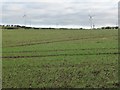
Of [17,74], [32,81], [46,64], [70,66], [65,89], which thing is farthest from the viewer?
[46,64]

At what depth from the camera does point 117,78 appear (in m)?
26.5

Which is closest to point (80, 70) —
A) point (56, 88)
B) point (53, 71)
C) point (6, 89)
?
point (53, 71)

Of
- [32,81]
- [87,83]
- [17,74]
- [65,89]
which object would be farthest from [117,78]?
[17,74]

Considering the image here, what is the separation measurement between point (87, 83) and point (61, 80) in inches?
95.6

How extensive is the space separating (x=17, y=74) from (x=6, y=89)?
4.87 metres

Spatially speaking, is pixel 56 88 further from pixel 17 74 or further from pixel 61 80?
pixel 17 74

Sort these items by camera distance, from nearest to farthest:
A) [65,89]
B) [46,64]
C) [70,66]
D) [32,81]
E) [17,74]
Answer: [65,89]
[32,81]
[17,74]
[70,66]
[46,64]

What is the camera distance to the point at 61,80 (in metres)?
26.1

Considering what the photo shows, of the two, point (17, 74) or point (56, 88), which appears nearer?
point (56, 88)

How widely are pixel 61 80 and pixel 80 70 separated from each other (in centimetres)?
410

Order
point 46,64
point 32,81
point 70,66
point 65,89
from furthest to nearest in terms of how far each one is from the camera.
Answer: point 46,64 < point 70,66 < point 32,81 < point 65,89

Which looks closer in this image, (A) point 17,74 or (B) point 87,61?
(A) point 17,74

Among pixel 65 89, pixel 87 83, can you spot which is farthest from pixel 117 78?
pixel 65 89

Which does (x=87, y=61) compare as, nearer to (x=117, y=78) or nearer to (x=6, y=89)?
→ (x=117, y=78)
